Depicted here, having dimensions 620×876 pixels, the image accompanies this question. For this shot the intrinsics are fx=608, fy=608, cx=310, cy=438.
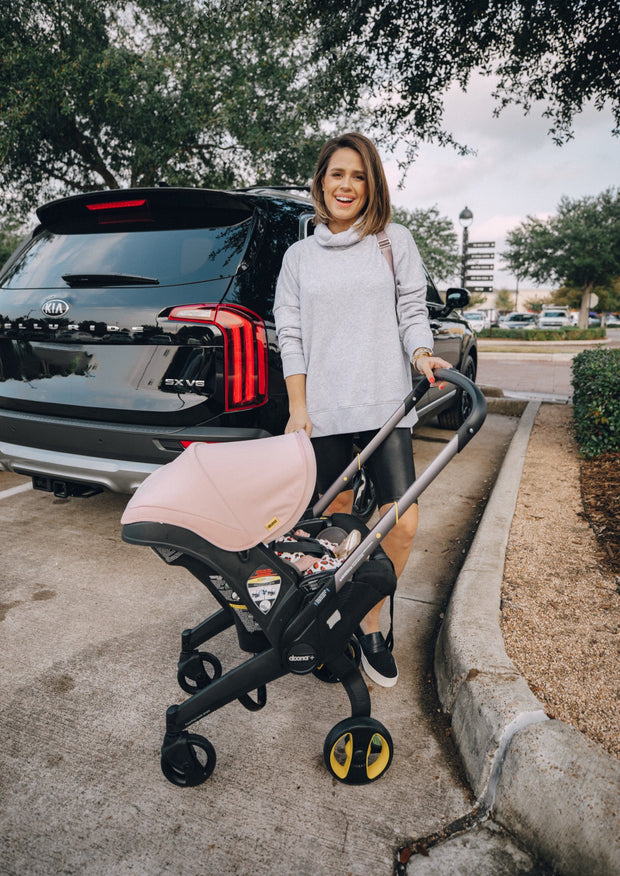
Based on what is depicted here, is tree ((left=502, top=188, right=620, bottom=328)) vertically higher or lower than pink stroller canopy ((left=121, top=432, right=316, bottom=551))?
higher

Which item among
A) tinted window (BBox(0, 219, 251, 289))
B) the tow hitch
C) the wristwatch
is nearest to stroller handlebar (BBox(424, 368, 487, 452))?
the wristwatch

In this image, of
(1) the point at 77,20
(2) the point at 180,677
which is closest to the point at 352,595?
(2) the point at 180,677

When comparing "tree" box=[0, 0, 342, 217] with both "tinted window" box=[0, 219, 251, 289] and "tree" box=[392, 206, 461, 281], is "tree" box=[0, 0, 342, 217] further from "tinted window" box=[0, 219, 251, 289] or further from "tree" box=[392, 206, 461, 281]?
"tree" box=[392, 206, 461, 281]

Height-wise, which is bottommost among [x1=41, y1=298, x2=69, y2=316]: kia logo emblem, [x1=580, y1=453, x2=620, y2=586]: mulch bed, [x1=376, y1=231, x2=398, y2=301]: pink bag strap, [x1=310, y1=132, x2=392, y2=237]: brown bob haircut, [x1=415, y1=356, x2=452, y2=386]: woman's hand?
[x1=580, y1=453, x2=620, y2=586]: mulch bed

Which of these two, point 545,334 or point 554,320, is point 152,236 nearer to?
point 545,334

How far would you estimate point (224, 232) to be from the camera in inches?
118

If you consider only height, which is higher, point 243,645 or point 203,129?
point 203,129

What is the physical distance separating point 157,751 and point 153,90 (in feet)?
35.0

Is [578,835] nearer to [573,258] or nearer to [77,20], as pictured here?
[77,20]

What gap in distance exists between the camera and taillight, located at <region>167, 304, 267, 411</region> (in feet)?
9.06

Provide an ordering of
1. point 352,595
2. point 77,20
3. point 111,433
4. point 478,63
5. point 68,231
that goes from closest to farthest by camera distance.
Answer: point 352,595, point 111,433, point 68,231, point 478,63, point 77,20

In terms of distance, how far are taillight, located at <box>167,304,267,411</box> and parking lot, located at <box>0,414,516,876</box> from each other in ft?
3.56

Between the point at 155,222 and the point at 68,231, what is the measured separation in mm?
632

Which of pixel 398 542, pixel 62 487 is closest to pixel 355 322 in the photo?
pixel 398 542
